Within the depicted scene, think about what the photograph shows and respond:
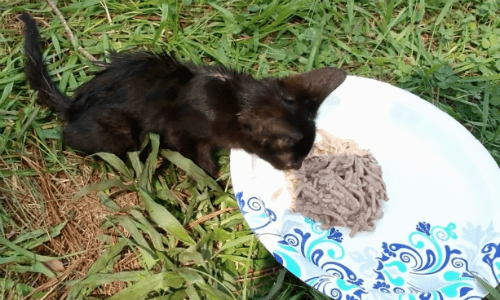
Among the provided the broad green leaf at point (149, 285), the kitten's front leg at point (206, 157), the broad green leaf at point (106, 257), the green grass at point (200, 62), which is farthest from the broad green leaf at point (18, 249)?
the kitten's front leg at point (206, 157)

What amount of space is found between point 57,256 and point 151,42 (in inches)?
59.7

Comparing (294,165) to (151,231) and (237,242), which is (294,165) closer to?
(237,242)

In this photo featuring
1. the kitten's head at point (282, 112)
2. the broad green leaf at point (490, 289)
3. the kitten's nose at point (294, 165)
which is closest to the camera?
the broad green leaf at point (490, 289)

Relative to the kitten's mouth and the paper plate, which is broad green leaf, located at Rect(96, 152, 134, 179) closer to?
the paper plate

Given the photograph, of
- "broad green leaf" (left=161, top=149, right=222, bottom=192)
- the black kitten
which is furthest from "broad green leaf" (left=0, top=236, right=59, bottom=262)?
"broad green leaf" (left=161, top=149, right=222, bottom=192)

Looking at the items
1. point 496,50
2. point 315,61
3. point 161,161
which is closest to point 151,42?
point 161,161

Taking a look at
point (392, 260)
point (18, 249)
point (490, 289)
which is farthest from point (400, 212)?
point (18, 249)

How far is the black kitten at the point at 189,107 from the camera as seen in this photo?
2.42 meters

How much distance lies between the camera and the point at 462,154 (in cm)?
265

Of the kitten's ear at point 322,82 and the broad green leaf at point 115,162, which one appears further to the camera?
the broad green leaf at point 115,162

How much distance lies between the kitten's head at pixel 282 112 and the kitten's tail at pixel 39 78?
111 cm

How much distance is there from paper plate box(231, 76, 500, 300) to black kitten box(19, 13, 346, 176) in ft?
0.81

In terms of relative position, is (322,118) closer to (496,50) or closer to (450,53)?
(450,53)

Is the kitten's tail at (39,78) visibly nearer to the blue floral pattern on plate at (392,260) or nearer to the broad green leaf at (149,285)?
the broad green leaf at (149,285)
